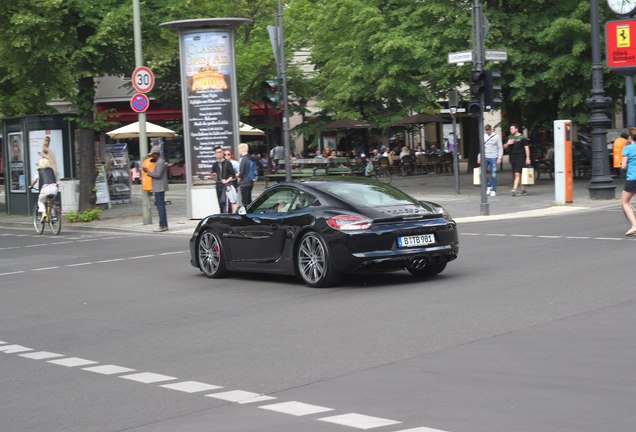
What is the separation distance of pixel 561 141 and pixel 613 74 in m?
7.94

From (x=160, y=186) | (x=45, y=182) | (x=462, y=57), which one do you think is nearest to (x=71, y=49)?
(x=45, y=182)

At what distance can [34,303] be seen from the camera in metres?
14.5

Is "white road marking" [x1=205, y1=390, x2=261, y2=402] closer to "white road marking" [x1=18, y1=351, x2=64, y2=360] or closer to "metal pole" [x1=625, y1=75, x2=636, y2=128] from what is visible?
"white road marking" [x1=18, y1=351, x2=64, y2=360]

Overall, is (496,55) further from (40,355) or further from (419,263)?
(40,355)

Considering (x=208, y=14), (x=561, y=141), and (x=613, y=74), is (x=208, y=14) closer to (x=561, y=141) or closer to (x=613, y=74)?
(x=613, y=74)

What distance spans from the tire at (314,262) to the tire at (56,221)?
46.3 feet

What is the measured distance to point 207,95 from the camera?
27.8 m

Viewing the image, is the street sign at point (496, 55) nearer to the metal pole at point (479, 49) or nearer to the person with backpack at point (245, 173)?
the metal pole at point (479, 49)

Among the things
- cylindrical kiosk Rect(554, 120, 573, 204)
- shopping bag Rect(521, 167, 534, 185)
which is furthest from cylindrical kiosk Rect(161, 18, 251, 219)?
shopping bag Rect(521, 167, 534, 185)

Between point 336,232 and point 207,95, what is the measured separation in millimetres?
14792

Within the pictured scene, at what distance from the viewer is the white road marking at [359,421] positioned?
264 inches

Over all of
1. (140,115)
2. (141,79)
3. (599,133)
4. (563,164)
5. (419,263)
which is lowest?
(419,263)

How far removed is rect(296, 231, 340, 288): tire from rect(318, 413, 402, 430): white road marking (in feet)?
22.2

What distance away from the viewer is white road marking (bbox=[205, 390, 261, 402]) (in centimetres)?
773
